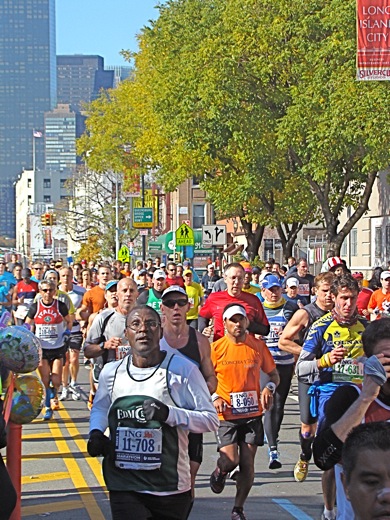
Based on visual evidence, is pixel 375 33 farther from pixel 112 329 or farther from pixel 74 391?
pixel 112 329

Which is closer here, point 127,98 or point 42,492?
point 42,492

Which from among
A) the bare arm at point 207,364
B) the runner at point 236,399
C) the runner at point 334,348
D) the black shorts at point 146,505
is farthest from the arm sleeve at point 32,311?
the black shorts at point 146,505

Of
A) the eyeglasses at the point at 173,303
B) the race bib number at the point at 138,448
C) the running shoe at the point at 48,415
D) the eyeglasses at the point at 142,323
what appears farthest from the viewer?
the running shoe at the point at 48,415

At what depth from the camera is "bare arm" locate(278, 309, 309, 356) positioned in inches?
375

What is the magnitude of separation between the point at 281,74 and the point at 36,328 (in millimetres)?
21061

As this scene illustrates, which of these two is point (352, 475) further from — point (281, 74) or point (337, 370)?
point (281, 74)

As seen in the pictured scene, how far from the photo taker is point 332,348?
26.1 feet

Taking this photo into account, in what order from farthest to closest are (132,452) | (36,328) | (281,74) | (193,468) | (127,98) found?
(127,98)
(281,74)
(36,328)
(193,468)
(132,452)

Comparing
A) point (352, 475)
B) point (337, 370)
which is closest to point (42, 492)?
point (337, 370)

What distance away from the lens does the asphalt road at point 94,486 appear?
8742 millimetres

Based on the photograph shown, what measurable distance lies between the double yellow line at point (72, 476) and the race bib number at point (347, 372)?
84.9 inches

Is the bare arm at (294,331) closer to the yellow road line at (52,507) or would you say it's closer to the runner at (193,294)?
the yellow road line at (52,507)

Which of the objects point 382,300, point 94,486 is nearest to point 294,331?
point 94,486

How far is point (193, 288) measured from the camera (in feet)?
64.1
